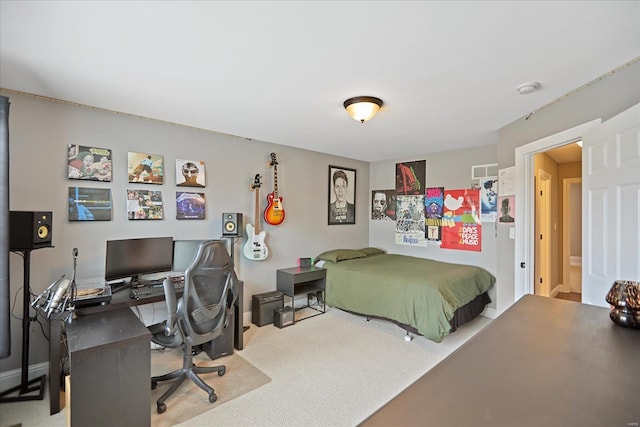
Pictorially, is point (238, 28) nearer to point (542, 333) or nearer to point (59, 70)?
point (59, 70)

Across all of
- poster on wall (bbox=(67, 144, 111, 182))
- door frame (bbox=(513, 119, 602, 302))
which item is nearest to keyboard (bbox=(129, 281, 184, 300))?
poster on wall (bbox=(67, 144, 111, 182))

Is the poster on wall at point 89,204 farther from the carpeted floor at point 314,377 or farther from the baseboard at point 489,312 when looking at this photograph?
the baseboard at point 489,312

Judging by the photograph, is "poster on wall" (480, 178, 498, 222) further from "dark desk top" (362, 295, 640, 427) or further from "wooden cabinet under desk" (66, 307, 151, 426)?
"wooden cabinet under desk" (66, 307, 151, 426)

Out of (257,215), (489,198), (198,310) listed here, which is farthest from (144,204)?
(489,198)

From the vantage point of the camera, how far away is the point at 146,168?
3105 mm

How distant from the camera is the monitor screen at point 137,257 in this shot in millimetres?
2670

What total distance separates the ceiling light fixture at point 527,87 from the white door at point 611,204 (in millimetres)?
493

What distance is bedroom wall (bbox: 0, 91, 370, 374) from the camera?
251cm

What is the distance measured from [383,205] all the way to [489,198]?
1790mm

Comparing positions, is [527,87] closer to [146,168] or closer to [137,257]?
[146,168]

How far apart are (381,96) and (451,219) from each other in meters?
2.71

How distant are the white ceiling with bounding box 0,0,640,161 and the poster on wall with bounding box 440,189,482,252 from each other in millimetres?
1585

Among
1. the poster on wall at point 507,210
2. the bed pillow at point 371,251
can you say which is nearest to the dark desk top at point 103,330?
the poster on wall at point 507,210

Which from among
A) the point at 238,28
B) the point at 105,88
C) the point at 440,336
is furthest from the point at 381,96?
the point at 440,336
